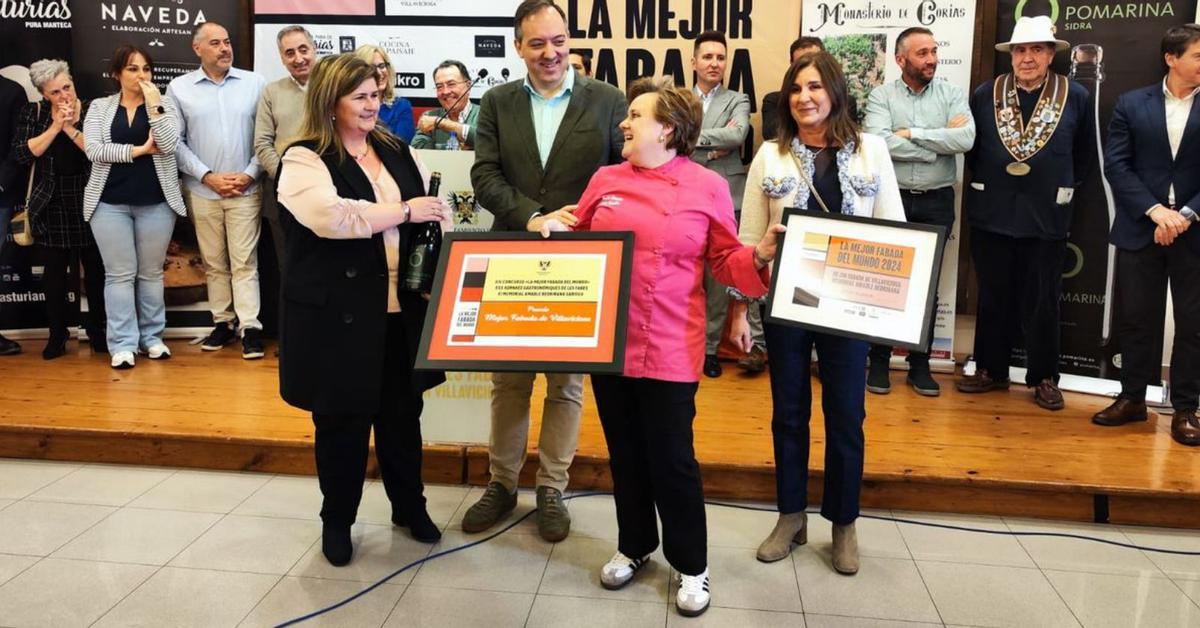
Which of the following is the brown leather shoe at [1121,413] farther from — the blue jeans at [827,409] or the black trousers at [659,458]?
the black trousers at [659,458]

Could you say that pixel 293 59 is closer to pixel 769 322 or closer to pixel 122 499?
pixel 122 499

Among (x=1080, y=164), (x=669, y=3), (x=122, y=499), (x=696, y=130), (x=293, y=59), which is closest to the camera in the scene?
(x=696, y=130)

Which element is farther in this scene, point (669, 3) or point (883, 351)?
point (669, 3)

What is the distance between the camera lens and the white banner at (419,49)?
5.09 metres

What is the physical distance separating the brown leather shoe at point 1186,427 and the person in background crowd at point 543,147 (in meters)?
2.57

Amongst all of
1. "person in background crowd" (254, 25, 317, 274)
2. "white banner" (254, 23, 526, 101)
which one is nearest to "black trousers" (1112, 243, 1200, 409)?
"white banner" (254, 23, 526, 101)

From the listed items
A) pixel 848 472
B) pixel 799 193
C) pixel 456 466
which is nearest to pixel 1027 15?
pixel 799 193

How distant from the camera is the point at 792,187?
262 cm

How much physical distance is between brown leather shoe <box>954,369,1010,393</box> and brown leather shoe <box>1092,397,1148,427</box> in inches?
21.3

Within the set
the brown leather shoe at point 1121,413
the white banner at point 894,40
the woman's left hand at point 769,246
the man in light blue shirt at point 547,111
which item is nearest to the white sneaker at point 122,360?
the man in light blue shirt at point 547,111

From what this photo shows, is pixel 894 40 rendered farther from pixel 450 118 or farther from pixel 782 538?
pixel 782 538

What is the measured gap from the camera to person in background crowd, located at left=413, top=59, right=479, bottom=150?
4023 millimetres

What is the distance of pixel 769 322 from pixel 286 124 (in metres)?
3.27

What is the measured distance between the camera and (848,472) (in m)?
2.76
